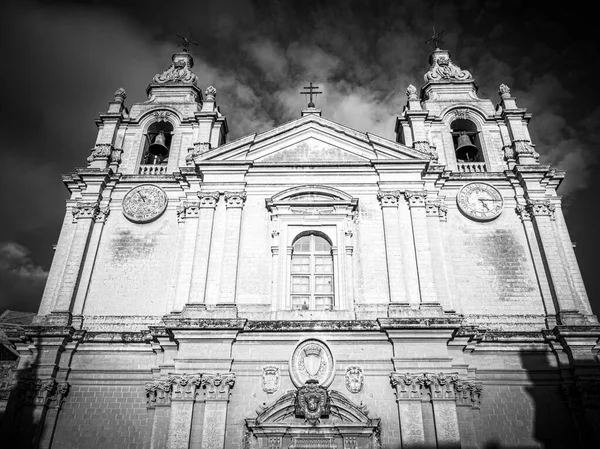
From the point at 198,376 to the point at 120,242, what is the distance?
6.74 meters

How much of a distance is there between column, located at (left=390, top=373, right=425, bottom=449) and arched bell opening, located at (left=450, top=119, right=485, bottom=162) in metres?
10.6

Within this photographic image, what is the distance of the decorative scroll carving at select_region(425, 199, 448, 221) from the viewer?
Answer: 18125 mm

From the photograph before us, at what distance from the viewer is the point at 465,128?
22.1m

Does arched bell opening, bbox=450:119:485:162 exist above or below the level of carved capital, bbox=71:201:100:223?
above

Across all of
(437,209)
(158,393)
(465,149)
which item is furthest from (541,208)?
(158,393)

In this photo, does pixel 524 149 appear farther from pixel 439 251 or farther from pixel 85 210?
pixel 85 210

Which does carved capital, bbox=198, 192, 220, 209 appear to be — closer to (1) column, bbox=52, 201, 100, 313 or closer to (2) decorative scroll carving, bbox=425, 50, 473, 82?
(1) column, bbox=52, 201, 100, 313

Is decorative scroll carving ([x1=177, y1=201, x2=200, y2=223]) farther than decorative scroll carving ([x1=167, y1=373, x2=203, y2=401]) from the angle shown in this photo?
Yes

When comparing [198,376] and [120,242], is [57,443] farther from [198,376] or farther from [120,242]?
[120,242]

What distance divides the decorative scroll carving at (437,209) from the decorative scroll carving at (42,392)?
13567mm

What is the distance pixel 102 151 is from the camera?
20406 millimetres

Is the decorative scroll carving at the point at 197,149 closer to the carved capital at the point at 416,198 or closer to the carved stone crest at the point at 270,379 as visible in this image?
the carved capital at the point at 416,198

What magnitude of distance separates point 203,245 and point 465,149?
1175 cm

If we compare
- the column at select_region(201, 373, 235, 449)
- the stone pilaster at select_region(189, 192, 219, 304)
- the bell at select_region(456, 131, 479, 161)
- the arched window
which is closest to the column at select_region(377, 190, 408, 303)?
the arched window
